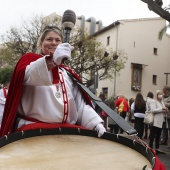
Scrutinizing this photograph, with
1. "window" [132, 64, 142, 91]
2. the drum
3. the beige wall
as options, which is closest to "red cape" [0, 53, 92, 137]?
the drum

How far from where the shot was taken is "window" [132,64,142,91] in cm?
3123

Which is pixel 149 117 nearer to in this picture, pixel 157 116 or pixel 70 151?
pixel 157 116

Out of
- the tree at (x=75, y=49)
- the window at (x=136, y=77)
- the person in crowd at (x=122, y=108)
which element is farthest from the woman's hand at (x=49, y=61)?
the window at (x=136, y=77)

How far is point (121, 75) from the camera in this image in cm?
3056

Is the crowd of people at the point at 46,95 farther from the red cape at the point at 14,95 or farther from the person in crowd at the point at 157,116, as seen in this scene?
the person in crowd at the point at 157,116

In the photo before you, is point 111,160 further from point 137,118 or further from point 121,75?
point 121,75

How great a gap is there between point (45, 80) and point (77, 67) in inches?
918

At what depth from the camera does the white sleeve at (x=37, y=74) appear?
2.29m

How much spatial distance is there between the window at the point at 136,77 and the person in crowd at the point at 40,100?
94.4 feet

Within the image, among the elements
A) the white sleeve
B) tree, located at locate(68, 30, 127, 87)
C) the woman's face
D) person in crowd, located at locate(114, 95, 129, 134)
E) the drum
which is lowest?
person in crowd, located at locate(114, 95, 129, 134)

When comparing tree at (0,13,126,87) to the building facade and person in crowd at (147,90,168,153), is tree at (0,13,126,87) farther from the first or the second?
person in crowd at (147,90,168,153)

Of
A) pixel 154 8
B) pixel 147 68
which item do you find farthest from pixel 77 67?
pixel 154 8

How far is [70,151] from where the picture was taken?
2035mm

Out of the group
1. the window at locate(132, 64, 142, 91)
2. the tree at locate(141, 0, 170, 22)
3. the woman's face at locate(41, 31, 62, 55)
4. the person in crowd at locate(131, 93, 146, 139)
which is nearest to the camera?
the woman's face at locate(41, 31, 62, 55)
